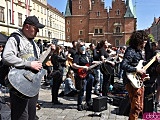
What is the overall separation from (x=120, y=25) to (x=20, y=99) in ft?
253

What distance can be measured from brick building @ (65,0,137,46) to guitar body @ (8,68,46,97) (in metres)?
75.3

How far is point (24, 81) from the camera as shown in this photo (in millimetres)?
3244

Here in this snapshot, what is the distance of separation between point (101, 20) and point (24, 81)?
254 feet

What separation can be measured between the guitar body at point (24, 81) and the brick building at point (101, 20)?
7531 cm

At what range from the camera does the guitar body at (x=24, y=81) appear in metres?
3.19

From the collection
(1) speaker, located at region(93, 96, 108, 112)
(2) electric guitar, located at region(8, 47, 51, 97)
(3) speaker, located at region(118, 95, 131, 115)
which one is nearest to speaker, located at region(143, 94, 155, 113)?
(3) speaker, located at region(118, 95, 131, 115)

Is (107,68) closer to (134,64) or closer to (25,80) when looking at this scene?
(134,64)

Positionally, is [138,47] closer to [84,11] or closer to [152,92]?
[152,92]

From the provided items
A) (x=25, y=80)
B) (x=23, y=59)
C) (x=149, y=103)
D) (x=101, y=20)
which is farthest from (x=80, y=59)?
(x=101, y=20)

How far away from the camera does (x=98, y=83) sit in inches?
368

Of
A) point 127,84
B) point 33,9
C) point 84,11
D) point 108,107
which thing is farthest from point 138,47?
point 84,11

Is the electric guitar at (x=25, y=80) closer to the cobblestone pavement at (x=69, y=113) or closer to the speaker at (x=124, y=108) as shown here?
the cobblestone pavement at (x=69, y=113)

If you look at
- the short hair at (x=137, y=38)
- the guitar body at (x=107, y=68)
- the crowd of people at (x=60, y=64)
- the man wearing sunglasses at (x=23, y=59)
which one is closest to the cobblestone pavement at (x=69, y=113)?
the crowd of people at (x=60, y=64)

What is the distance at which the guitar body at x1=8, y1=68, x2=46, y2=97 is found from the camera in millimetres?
3191
